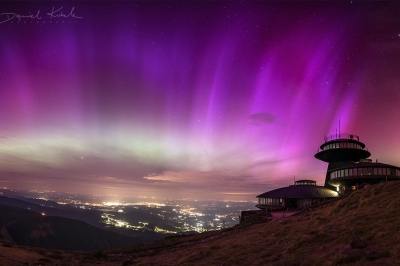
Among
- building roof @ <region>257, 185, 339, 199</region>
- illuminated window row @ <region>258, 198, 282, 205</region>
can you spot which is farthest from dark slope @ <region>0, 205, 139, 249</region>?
building roof @ <region>257, 185, 339, 199</region>

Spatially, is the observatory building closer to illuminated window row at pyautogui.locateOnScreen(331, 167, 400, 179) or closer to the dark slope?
illuminated window row at pyautogui.locateOnScreen(331, 167, 400, 179)

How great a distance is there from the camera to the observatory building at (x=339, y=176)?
173 feet

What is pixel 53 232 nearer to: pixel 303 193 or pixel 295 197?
pixel 295 197

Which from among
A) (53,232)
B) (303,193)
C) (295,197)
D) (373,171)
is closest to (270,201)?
(295,197)

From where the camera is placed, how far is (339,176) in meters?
58.4

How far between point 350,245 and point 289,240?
262 inches

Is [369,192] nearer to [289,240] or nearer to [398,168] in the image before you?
[289,240]

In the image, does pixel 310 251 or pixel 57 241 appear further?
A: pixel 57 241

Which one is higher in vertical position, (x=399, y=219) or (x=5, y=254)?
(x=399, y=219)

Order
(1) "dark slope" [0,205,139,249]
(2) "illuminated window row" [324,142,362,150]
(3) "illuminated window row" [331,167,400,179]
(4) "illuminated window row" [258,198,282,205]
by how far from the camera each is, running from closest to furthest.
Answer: (3) "illuminated window row" [331,167,400,179] < (4) "illuminated window row" [258,198,282,205] < (2) "illuminated window row" [324,142,362,150] < (1) "dark slope" [0,205,139,249]

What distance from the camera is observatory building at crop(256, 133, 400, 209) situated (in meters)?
52.6

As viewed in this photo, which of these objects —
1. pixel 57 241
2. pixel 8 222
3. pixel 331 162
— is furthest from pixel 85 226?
pixel 331 162

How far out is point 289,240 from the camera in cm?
2092

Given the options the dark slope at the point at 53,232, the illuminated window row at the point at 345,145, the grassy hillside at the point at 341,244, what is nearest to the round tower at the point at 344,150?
the illuminated window row at the point at 345,145
